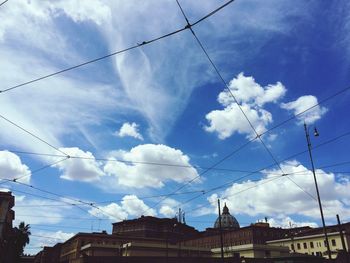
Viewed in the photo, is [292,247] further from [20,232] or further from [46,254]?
[46,254]

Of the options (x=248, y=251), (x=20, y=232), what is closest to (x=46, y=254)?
(x=20, y=232)

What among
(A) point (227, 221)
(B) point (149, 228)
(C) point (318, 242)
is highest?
(A) point (227, 221)

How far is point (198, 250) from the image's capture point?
70312 millimetres

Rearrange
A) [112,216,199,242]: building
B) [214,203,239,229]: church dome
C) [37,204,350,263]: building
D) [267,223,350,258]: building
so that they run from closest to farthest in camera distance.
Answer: [37,204,350,263]: building < [267,223,350,258]: building < [112,216,199,242]: building < [214,203,239,229]: church dome

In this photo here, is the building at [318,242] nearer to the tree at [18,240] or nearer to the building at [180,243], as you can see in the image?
the building at [180,243]

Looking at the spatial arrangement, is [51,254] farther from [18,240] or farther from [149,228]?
[18,240]

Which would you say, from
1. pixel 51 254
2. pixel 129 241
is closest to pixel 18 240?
pixel 129 241

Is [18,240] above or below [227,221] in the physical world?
below

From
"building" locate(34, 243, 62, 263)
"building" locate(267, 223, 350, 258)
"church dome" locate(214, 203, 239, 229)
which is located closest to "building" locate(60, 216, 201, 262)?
"building" locate(34, 243, 62, 263)

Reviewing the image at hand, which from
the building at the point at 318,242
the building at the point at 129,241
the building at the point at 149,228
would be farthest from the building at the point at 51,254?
the building at the point at 318,242

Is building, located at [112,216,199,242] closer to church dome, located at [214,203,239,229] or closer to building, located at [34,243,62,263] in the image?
building, located at [34,243,62,263]

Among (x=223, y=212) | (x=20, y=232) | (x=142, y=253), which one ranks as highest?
(x=223, y=212)

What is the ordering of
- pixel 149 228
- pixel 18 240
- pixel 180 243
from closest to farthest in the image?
pixel 18 240 < pixel 180 243 < pixel 149 228

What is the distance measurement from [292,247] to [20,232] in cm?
6367
